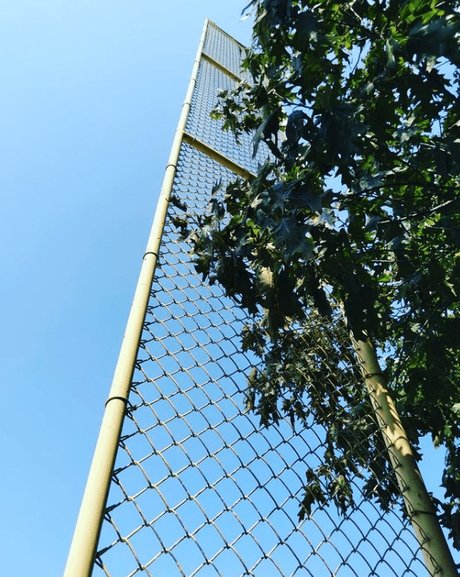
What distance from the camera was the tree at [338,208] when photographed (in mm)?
1663

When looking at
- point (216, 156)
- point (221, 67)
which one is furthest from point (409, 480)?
point (221, 67)

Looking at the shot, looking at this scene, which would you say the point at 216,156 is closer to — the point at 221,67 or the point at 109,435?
the point at 221,67

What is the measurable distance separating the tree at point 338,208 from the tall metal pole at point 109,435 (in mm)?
407

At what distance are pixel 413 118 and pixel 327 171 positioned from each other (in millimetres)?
522

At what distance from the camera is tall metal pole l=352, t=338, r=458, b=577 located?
175 centimetres

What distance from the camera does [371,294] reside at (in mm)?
1947

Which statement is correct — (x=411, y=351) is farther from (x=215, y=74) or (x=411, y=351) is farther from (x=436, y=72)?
(x=215, y=74)

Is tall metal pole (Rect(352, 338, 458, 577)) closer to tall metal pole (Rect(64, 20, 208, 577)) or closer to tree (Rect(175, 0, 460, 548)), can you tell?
tree (Rect(175, 0, 460, 548))

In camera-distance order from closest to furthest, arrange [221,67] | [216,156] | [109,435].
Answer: [109,435] < [216,156] < [221,67]

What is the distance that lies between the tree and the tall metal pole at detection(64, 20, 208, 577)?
407mm

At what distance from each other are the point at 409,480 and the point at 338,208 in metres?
1.18

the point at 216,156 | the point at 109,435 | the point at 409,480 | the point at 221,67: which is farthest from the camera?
the point at 221,67

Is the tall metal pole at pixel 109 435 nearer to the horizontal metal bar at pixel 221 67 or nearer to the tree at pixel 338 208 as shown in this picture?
the tree at pixel 338 208

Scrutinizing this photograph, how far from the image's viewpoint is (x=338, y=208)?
2004mm
